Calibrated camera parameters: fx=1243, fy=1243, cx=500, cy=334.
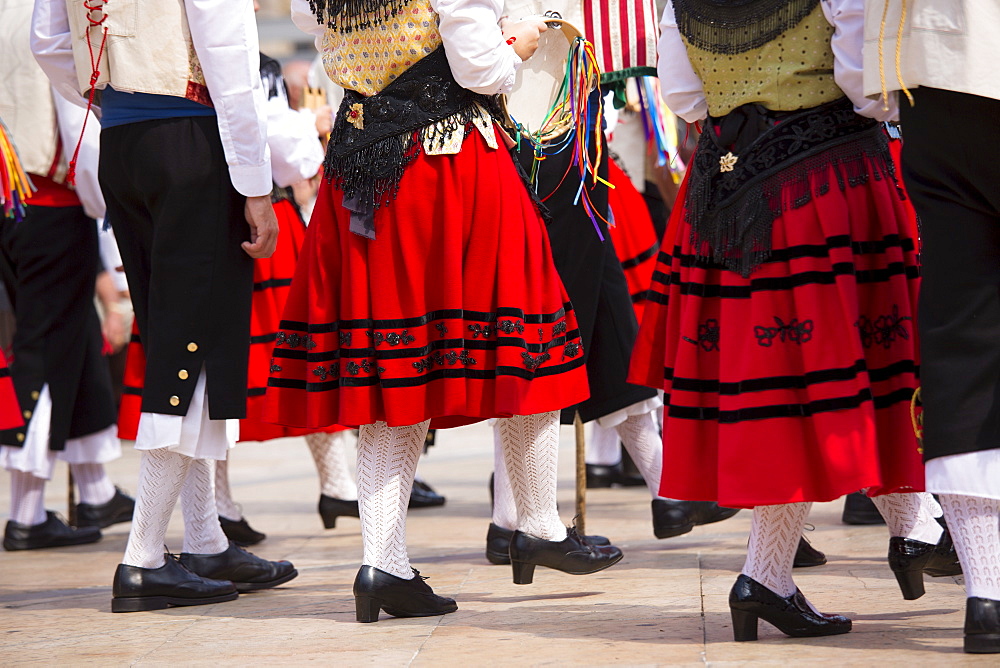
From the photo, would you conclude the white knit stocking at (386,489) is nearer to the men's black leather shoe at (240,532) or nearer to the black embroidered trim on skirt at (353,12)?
the black embroidered trim on skirt at (353,12)

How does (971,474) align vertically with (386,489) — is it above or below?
above

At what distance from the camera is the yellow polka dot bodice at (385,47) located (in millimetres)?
2939

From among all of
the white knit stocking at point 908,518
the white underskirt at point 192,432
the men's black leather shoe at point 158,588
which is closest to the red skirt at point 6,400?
the white underskirt at point 192,432

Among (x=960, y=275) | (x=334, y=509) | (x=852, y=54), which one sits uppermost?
(x=852, y=54)

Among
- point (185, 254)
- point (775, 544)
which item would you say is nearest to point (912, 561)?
point (775, 544)

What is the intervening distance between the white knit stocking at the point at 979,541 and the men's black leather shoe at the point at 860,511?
1715mm

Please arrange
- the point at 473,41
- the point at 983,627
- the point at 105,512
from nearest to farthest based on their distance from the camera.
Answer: the point at 983,627
the point at 473,41
the point at 105,512

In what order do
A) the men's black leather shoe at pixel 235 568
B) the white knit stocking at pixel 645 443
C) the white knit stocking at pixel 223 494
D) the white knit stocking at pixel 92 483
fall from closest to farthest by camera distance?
the men's black leather shoe at pixel 235 568 → the white knit stocking at pixel 645 443 → the white knit stocking at pixel 223 494 → the white knit stocking at pixel 92 483

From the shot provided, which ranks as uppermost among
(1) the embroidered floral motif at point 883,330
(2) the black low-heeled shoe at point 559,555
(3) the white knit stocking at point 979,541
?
(1) the embroidered floral motif at point 883,330

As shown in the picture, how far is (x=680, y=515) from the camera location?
3.79 metres

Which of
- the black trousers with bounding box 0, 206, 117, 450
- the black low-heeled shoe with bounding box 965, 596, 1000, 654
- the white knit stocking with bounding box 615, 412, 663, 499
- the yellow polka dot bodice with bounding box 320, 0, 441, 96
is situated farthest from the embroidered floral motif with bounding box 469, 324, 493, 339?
the black trousers with bounding box 0, 206, 117, 450

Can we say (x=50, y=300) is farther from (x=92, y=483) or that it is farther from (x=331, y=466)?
(x=331, y=466)

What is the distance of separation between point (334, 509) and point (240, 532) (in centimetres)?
35

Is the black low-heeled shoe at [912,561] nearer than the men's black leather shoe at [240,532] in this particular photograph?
Yes
